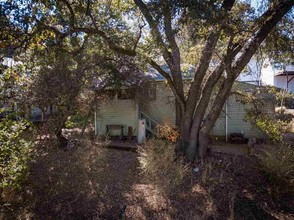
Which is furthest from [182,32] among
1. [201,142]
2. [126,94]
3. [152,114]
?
[152,114]

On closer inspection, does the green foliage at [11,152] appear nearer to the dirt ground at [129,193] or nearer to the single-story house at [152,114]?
the dirt ground at [129,193]

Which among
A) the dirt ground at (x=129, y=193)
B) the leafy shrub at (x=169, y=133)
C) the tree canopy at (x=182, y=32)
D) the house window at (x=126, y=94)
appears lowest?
the dirt ground at (x=129, y=193)

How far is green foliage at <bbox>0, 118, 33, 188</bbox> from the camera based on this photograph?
433 centimetres

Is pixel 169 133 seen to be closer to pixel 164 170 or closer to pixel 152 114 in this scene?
pixel 152 114

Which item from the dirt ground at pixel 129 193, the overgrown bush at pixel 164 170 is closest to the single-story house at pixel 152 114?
the dirt ground at pixel 129 193

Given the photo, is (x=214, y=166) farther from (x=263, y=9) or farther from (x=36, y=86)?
(x=36, y=86)

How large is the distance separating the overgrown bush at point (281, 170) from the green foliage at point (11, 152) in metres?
6.16

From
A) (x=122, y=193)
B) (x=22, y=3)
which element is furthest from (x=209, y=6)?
(x=122, y=193)

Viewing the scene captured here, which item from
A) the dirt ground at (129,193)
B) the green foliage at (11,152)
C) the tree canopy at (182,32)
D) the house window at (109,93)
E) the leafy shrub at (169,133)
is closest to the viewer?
the green foliage at (11,152)

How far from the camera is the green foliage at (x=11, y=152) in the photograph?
4.33 m

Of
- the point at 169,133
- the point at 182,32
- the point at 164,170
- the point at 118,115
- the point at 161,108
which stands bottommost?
the point at 164,170

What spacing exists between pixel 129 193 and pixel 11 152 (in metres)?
3.15

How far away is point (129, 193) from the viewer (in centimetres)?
655

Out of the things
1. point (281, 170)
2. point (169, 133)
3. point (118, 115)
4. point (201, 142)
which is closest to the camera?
point (281, 170)
